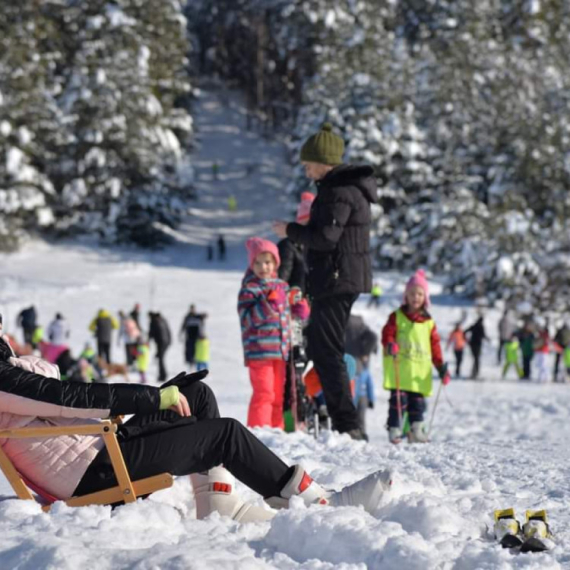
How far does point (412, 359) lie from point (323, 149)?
7.59 feet

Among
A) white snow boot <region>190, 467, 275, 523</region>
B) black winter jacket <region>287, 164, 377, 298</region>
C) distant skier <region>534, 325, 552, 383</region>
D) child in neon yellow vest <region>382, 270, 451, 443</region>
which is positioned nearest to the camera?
white snow boot <region>190, 467, 275, 523</region>

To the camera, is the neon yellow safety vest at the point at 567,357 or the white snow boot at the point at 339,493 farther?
the neon yellow safety vest at the point at 567,357

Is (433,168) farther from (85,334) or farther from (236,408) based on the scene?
(236,408)

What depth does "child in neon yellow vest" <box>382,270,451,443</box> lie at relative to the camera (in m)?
8.01

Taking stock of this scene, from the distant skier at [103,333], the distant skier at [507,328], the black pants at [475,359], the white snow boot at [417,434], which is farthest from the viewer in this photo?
the distant skier at [507,328]

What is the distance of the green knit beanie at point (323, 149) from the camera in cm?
650

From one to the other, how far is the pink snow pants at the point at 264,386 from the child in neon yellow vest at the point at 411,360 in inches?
42.8

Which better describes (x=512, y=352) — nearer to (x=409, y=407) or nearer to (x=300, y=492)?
→ (x=409, y=407)

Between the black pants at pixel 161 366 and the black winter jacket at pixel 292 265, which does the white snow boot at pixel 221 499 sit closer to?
the black winter jacket at pixel 292 265

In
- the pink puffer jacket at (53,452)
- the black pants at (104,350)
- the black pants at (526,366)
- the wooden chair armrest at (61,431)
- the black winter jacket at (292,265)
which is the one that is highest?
the black winter jacket at (292,265)

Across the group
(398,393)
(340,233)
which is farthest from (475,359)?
(340,233)

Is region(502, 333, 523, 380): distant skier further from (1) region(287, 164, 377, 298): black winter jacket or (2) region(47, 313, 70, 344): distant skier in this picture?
Result: (1) region(287, 164, 377, 298): black winter jacket

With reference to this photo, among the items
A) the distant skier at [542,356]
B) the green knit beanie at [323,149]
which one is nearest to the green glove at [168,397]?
the green knit beanie at [323,149]

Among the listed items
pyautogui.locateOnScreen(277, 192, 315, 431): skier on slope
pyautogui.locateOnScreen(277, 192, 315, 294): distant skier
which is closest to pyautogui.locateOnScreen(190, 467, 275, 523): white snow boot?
pyautogui.locateOnScreen(277, 192, 315, 431): skier on slope
